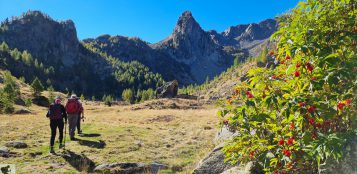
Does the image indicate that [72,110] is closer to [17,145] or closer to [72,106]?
[72,106]

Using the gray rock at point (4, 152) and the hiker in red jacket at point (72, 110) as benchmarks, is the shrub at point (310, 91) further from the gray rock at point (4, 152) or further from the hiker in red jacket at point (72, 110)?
the hiker in red jacket at point (72, 110)

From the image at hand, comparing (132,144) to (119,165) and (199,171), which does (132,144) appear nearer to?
(119,165)

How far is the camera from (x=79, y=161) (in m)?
18.5

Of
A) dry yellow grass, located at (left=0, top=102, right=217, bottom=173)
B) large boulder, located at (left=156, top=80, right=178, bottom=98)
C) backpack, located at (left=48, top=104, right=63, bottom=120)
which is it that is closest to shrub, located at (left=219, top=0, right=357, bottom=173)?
dry yellow grass, located at (left=0, top=102, right=217, bottom=173)

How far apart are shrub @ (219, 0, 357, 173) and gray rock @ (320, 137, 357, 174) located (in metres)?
0.17

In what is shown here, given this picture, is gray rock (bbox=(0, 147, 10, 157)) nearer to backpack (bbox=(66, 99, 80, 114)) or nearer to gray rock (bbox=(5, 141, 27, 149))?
gray rock (bbox=(5, 141, 27, 149))

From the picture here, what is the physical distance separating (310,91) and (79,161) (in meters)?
14.9

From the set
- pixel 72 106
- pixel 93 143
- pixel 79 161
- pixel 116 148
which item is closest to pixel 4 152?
pixel 79 161

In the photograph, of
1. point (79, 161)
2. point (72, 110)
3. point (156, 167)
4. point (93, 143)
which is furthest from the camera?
point (72, 110)

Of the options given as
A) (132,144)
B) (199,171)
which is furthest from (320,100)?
(132,144)

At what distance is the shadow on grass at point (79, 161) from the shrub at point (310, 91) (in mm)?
11649

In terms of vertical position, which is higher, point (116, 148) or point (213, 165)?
point (213, 165)

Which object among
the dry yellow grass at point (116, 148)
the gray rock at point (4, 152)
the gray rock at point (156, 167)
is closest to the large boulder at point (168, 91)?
the dry yellow grass at point (116, 148)

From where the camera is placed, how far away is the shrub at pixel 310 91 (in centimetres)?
581
